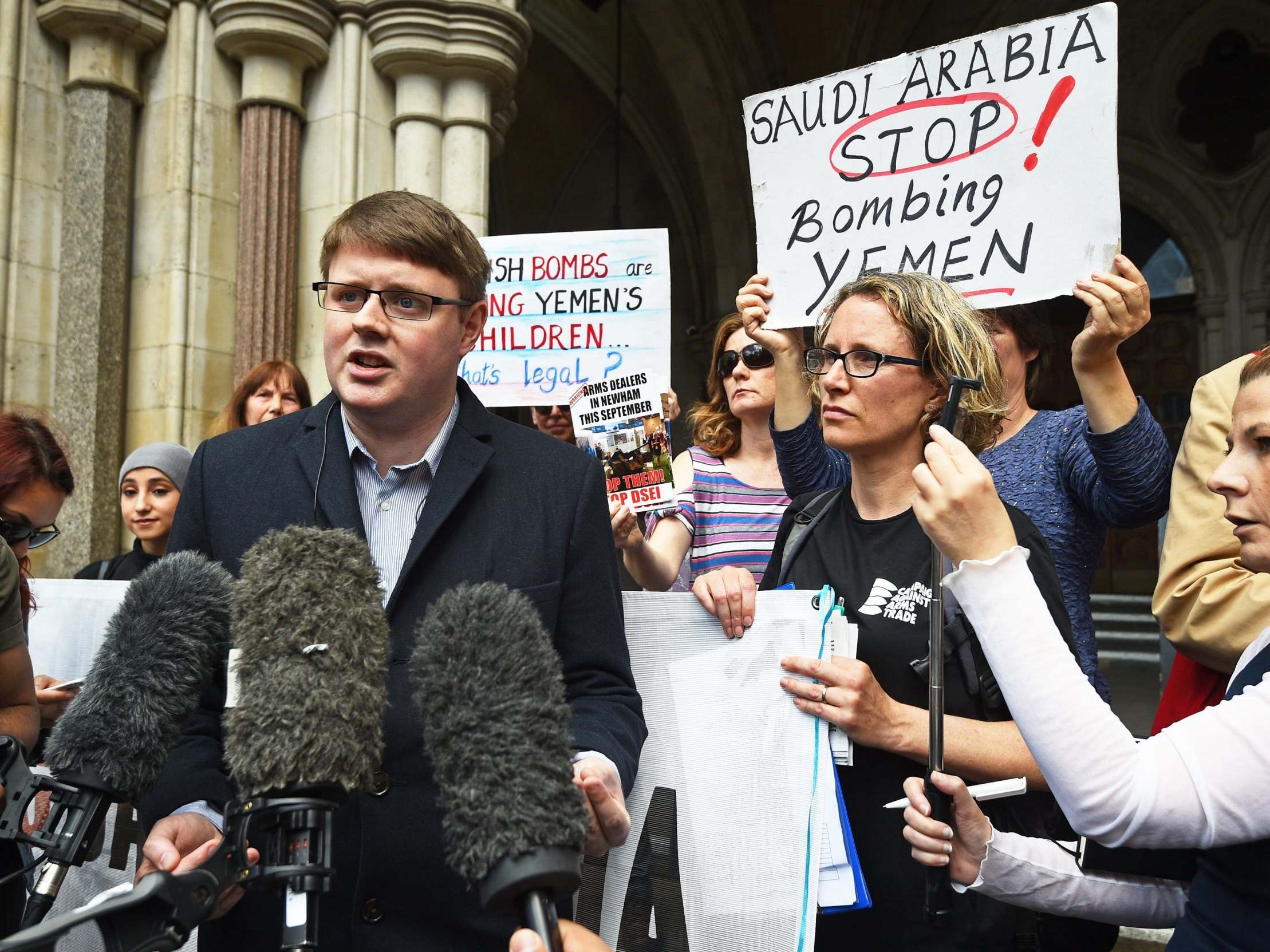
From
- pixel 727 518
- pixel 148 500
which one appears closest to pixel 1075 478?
pixel 727 518

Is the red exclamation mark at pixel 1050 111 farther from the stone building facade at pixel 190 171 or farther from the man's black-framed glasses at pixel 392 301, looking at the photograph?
the stone building facade at pixel 190 171

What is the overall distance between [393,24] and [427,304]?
4.72 m

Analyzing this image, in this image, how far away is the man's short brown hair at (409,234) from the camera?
1734 mm

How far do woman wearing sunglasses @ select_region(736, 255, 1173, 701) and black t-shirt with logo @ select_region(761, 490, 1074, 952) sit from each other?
0.33m

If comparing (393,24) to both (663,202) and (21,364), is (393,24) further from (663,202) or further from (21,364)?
(663,202)

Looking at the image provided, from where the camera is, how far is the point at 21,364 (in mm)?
5891

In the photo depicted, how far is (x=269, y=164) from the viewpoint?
5.95 metres

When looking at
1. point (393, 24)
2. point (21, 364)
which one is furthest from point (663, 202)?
point (21, 364)

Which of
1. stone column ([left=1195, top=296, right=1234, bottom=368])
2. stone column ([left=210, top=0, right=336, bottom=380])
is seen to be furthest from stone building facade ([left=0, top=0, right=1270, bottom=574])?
stone column ([left=1195, top=296, right=1234, bottom=368])

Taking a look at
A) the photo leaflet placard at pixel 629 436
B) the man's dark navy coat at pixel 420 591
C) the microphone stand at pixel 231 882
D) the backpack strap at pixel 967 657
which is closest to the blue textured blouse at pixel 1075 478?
the backpack strap at pixel 967 657

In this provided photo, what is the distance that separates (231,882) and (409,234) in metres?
1.01

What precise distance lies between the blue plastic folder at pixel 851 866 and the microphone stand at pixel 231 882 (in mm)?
1172

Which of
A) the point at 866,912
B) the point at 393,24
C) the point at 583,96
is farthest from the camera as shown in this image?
the point at 583,96

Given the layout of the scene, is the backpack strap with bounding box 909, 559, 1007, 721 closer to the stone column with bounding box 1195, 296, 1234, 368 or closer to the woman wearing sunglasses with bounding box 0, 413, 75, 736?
the woman wearing sunglasses with bounding box 0, 413, 75, 736
